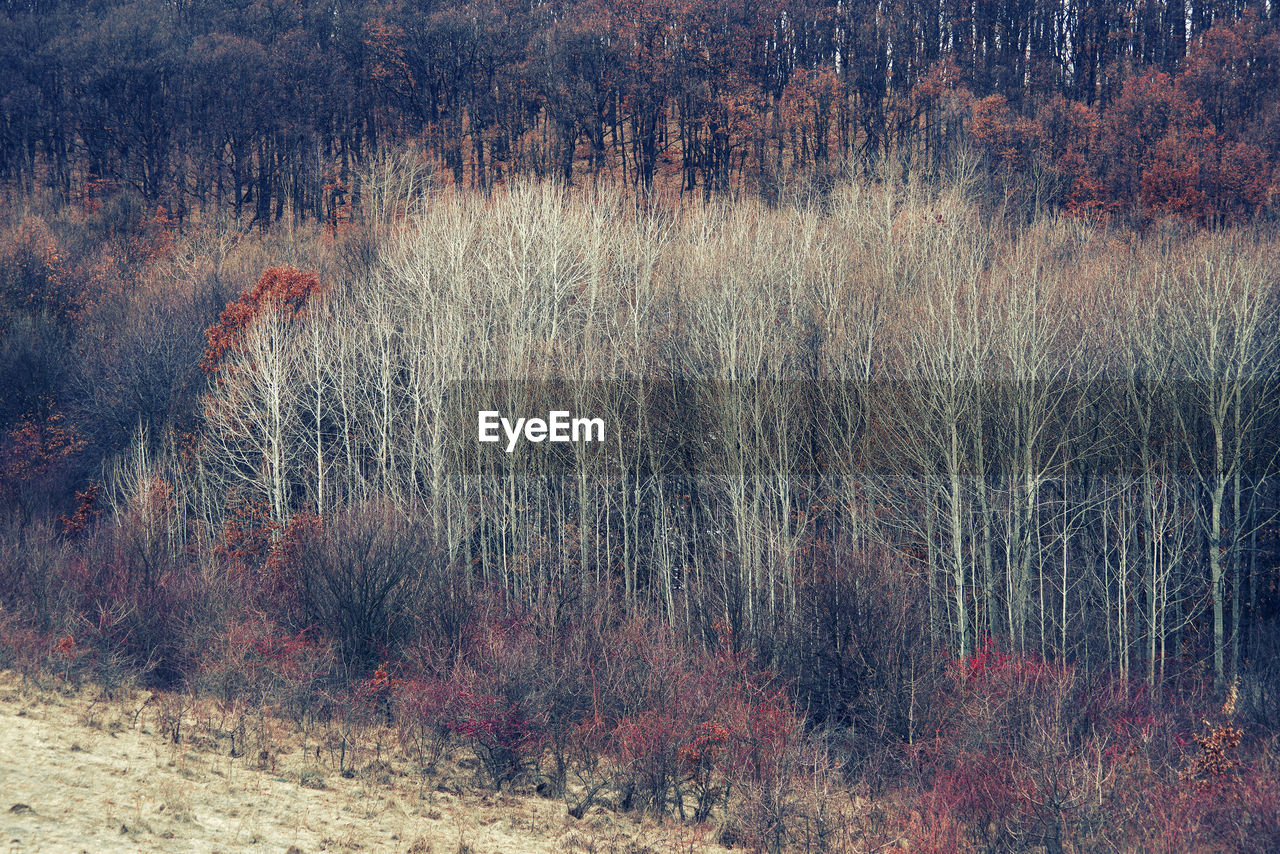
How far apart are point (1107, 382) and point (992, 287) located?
447cm

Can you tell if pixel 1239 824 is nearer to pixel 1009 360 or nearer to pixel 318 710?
pixel 1009 360

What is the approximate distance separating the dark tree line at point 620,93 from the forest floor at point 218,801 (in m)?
43.2

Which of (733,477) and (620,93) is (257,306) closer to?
(733,477)

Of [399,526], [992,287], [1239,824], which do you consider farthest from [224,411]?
[1239,824]

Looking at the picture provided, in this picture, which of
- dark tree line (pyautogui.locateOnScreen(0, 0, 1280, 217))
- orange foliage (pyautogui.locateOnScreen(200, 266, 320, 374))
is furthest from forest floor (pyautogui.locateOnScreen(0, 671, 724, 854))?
dark tree line (pyautogui.locateOnScreen(0, 0, 1280, 217))

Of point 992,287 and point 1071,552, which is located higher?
point 992,287

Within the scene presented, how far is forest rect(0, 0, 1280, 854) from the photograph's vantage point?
18984 millimetres

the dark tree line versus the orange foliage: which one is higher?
the dark tree line

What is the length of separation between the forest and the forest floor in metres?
0.86

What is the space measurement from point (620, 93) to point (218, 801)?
58.5m

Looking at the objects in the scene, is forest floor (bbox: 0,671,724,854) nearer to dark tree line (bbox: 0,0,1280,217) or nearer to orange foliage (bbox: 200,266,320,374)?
orange foliage (bbox: 200,266,320,374)

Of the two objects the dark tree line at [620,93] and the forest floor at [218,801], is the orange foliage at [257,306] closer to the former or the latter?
the dark tree line at [620,93]

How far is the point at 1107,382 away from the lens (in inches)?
1106

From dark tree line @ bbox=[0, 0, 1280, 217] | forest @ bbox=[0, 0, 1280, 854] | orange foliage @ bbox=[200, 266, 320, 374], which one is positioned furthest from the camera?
dark tree line @ bbox=[0, 0, 1280, 217]
